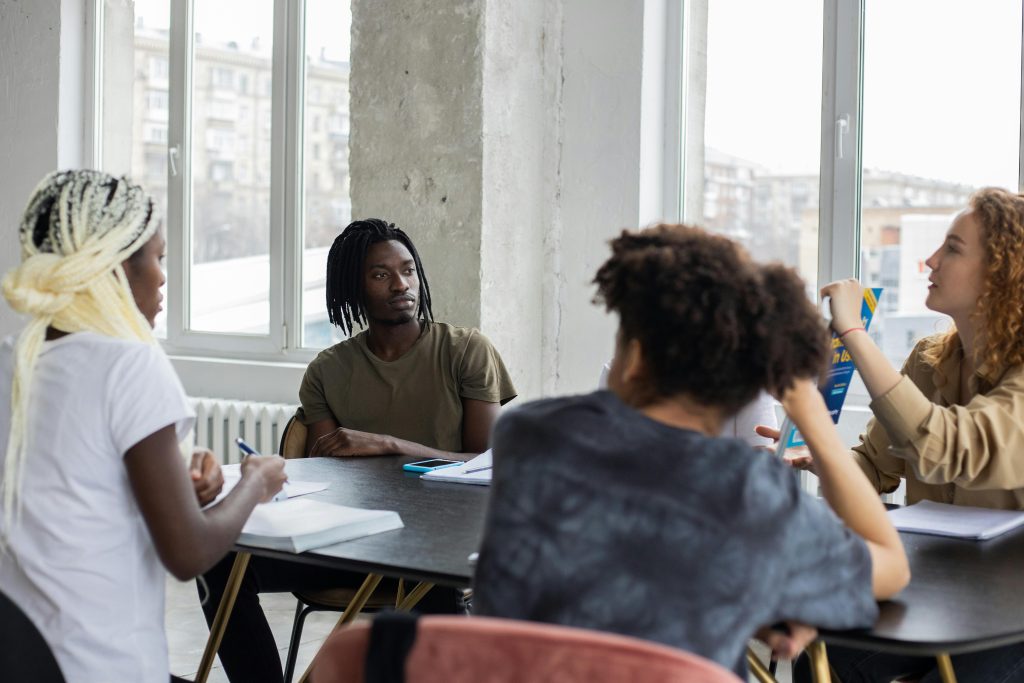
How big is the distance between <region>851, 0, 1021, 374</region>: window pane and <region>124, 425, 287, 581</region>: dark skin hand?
252 cm

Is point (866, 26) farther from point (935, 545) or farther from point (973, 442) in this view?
point (935, 545)

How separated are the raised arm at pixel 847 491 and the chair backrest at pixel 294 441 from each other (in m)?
1.81

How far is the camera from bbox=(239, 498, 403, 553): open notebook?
5.95 feet

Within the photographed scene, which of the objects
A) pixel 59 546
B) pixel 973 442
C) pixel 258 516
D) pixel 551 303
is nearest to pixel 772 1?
pixel 551 303

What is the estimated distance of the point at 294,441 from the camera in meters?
3.02

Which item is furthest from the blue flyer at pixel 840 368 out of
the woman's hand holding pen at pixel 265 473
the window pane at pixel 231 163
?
the window pane at pixel 231 163

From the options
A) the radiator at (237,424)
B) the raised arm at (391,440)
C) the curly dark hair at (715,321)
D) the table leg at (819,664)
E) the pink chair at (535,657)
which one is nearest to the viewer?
the pink chair at (535,657)

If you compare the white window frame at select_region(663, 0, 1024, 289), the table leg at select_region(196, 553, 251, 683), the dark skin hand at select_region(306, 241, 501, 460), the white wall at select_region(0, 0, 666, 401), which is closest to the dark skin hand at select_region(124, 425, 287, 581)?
the table leg at select_region(196, 553, 251, 683)

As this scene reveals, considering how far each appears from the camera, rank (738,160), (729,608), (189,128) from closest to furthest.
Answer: (729,608), (738,160), (189,128)

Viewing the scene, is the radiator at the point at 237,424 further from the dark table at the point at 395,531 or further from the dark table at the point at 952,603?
the dark table at the point at 952,603

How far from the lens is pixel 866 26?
3.73 metres

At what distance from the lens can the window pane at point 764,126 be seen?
12.7 ft

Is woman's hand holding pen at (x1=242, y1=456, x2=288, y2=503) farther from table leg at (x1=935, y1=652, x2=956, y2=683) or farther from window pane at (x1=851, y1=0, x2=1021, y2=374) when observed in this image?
window pane at (x1=851, y1=0, x2=1021, y2=374)

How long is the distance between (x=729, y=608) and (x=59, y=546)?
935 millimetres
